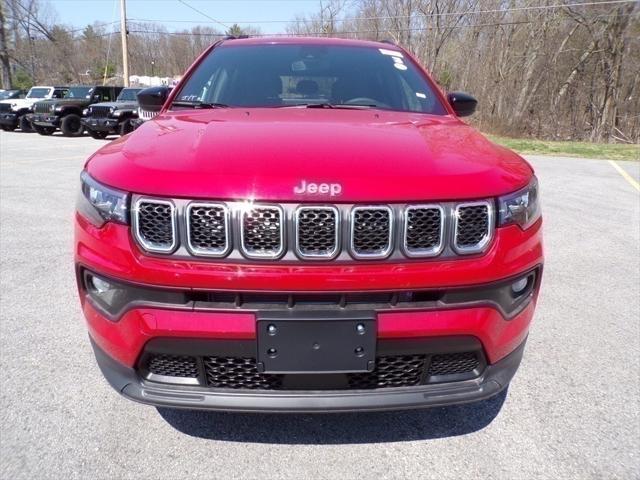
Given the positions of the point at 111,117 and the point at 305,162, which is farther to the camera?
the point at 111,117

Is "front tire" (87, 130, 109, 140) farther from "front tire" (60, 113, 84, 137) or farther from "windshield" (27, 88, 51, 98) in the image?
"windshield" (27, 88, 51, 98)

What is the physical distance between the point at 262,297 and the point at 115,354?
624mm

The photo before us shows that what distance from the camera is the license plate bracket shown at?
5.42ft

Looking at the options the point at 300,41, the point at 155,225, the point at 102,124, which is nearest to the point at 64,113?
the point at 102,124

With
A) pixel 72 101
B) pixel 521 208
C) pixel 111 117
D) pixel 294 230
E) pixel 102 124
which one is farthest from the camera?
pixel 72 101

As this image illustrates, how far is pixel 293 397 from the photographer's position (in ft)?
5.74

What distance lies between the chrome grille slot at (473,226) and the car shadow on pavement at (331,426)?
2.99 feet

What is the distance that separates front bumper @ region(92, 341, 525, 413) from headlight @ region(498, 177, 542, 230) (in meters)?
0.64

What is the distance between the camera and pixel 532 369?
8.95 feet

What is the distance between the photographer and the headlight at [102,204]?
1.72 meters

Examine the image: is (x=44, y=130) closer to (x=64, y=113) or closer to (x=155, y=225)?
(x=64, y=113)

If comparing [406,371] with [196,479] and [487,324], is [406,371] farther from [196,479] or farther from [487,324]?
[196,479]

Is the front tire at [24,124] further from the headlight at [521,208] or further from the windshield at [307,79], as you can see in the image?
the headlight at [521,208]

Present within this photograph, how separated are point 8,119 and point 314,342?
23.1 meters
